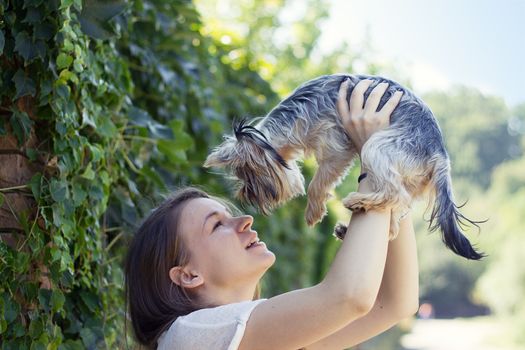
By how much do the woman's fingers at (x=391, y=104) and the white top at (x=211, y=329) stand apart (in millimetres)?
505

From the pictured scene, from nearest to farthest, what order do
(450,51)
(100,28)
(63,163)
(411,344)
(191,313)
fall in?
(191,313)
(63,163)
(100,28)
(411,344)
(450,51)

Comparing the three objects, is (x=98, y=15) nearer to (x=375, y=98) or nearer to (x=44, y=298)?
(x=44, y=298)

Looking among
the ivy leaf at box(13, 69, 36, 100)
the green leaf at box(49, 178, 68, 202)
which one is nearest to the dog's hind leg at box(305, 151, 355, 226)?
the green leaf at box(49, 178, 68, 202)

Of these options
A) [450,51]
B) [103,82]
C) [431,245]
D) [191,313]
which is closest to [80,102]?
[103,82]

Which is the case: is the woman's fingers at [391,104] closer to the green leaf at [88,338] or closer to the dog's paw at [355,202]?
the dog's paw at [355,202]

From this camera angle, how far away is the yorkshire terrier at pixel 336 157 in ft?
5.60

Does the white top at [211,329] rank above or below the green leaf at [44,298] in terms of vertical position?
above

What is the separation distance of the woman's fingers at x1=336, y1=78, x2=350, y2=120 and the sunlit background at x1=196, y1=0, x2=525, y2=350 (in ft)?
1.11

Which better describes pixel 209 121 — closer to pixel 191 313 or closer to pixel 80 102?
pixel 80 102

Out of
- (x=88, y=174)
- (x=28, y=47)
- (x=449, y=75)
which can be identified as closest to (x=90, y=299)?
(x=88, y=174)

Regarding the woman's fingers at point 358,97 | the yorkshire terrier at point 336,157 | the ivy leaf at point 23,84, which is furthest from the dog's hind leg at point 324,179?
the ivy leaf at point 23,84

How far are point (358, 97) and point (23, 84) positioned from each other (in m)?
0.97

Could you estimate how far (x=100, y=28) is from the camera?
2.48m

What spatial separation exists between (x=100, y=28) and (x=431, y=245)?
36.3 meters
